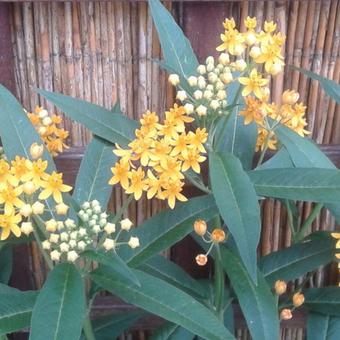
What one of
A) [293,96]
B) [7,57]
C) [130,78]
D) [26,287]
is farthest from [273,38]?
[26,287]

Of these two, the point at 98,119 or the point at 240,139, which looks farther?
the point at 240,139

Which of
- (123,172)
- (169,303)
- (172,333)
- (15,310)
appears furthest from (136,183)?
(172,333)

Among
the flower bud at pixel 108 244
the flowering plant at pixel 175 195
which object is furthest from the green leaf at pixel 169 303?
Answer: the flower bud at pixel 108 244

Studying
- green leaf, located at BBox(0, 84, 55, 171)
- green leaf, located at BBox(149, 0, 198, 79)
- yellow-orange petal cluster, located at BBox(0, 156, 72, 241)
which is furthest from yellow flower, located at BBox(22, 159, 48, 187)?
green leaf, located at BBox(149, 0, 198, 79)

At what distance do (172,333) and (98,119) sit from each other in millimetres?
624

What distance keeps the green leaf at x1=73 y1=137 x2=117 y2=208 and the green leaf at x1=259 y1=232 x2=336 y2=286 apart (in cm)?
49

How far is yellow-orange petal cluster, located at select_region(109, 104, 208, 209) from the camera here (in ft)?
4.57

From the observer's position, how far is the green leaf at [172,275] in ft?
5.76

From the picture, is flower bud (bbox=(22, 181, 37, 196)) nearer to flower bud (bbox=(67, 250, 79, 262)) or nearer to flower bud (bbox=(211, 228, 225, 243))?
flower bud (bbox=(67, 250, 79, 262))

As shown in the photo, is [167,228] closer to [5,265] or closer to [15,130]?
[15,130]

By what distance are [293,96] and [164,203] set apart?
62 cm

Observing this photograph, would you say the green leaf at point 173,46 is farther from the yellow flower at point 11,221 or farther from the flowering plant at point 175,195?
the yellow flower at point 11,221

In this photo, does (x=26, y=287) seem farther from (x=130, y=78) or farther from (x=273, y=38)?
(x=273, y=38)

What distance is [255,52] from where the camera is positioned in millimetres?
1418
